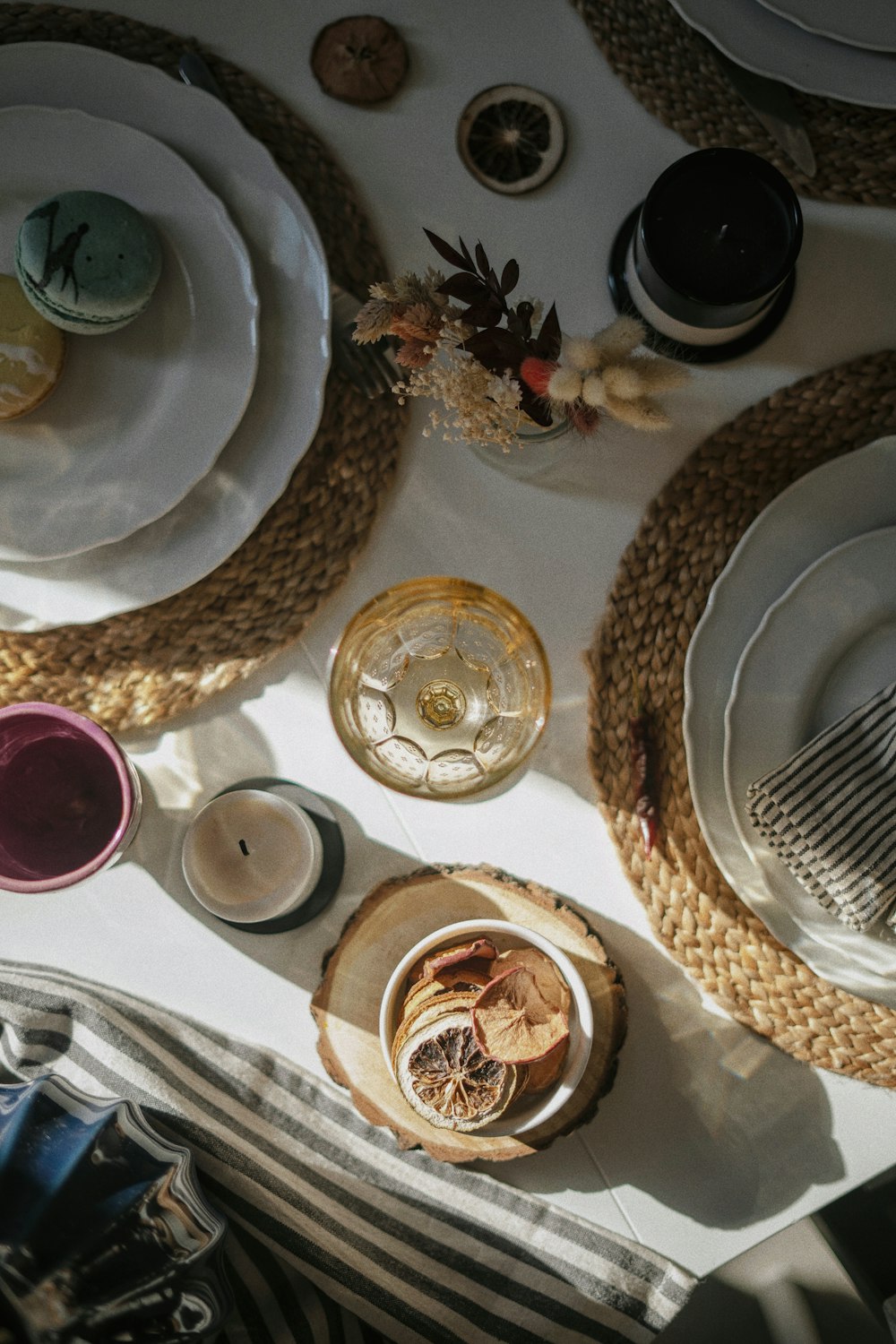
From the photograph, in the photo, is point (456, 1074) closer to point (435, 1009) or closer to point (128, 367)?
point (435, 1009)

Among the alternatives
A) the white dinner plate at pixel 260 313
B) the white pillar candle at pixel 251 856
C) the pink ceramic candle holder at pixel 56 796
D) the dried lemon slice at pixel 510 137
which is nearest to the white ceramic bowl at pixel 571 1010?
the white pillar candle at pixel 251 856

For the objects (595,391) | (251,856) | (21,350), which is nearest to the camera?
(595,391)

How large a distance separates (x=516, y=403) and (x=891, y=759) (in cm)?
38

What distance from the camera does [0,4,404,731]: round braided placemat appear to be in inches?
33.1

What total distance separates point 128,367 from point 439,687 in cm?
36

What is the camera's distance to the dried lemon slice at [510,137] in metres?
0.84

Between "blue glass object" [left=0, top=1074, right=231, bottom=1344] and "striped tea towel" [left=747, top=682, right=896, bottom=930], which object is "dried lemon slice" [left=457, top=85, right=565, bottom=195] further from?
"blue glass object" [left=0, top=1074, right=231, bottom=1344]

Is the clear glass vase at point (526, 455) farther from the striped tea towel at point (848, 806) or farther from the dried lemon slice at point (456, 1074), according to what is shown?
the dried lemon slice at point (456, 1074)

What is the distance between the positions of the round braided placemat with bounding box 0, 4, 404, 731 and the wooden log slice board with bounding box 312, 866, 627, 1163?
0.25 metres

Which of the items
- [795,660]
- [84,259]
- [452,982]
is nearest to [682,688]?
[795,660]

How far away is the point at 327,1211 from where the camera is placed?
2.67ft

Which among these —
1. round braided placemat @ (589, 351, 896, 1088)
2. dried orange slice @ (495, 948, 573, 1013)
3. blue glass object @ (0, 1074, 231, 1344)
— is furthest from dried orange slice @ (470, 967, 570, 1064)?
blue glass object @ (0, 1074, 231, 1344)

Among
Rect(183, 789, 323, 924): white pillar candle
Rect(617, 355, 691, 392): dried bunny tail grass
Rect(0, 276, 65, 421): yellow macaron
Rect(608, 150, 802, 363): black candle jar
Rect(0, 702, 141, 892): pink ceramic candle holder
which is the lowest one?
Rect(183, 789, 323, 924): white pillar candle

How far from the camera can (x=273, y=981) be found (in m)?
0.86
